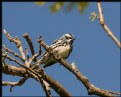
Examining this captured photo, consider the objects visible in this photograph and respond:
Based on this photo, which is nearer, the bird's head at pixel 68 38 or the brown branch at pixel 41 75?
the brown branch at pixel 41 75

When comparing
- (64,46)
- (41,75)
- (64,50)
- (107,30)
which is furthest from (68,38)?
(107,30)

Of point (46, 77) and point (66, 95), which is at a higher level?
point (46, 77)

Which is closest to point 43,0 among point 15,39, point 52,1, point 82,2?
point 52,1

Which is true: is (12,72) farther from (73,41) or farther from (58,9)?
(73,41)

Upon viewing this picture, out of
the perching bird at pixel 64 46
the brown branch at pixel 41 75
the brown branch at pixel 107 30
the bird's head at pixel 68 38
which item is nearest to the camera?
the brown branch at pixel 107 30

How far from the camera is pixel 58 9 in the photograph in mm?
1438

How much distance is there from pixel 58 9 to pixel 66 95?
1827mm

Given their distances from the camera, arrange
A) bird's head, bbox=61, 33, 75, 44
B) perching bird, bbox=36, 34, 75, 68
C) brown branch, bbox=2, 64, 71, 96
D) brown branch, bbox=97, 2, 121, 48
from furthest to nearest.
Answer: bird's head, bbox=61, 33, 75, 44 → perching bird, bbox=36, 34, 75, 68 → brown branch, bbox=2, 64, 71, 96 → brown branch, bbox=97, 2, 121, 48

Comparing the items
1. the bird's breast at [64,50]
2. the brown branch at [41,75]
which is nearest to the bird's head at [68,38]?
the bird's breast at [64,50]

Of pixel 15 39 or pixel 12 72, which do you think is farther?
pixel 15 39

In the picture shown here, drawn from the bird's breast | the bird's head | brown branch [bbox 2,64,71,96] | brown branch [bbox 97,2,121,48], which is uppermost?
the bird's head

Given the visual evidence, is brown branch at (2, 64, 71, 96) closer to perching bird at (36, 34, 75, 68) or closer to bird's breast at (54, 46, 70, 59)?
perching bird at (36, 34, 75, 68)

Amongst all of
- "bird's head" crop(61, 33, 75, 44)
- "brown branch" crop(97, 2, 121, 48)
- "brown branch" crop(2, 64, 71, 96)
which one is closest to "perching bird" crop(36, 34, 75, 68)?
"bird's head" crop(61, 33, 75, 44)

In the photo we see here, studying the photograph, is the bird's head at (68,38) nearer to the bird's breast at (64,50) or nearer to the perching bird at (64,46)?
the perching bird at (64,46)
